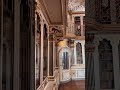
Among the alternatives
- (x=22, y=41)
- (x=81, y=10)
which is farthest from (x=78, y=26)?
(x=22, y=41)

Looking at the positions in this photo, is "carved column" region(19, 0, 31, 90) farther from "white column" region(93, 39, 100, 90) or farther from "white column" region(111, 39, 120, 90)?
"white column" region(111, 39, 120, 90)

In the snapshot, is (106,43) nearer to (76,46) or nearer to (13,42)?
(13,42)

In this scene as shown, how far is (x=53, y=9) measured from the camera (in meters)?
7.07

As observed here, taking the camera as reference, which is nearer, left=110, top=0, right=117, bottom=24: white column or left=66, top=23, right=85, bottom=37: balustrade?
left=110, top=0, right=117, bottom=24: white column

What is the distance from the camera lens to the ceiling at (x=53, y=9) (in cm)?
626

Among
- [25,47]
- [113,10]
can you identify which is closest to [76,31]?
[113,10]

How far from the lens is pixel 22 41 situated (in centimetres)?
343

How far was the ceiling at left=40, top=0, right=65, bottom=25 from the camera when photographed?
6265mm

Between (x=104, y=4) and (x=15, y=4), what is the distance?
2.23 metres

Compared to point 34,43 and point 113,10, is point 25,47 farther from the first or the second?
point 113,10

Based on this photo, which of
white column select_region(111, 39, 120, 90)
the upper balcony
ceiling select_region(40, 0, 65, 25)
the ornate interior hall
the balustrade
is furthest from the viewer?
the balustrade

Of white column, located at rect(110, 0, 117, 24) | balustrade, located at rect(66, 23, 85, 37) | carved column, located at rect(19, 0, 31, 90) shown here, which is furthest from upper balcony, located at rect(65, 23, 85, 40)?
carved column, located at rect(19, 0, 31, 90)

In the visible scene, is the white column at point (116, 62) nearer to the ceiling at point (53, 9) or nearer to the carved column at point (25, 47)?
the carved column at point (25, 47)

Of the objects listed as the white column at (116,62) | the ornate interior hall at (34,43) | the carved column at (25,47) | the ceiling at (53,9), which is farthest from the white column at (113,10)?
the ceiling at (53,9)
